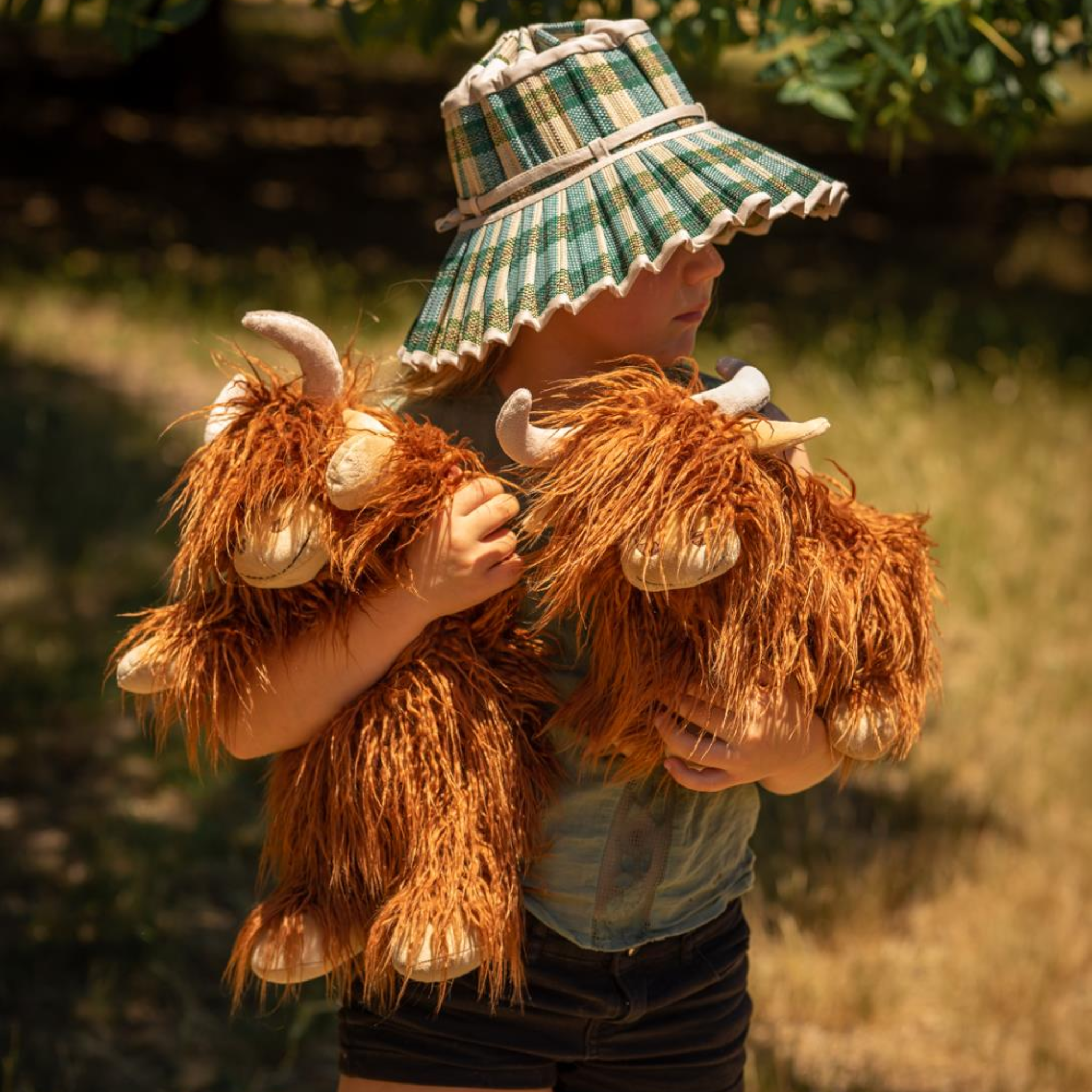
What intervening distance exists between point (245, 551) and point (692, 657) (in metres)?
0.52

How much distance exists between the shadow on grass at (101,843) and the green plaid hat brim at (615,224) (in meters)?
1.74

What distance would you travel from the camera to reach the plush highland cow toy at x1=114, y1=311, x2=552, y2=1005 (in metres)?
1.56

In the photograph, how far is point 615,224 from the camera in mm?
1567

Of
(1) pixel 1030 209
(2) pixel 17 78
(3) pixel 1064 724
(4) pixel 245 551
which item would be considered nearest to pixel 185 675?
(4) pixel 245 551

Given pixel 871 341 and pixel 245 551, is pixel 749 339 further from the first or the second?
pixel 245 551

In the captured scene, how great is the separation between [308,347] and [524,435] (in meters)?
0.27

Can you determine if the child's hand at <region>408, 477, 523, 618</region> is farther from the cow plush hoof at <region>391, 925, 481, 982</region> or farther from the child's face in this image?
the cow plush hoof at <region>391, 925, 481, 982</region>

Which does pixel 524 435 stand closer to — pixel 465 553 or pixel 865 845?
pixel 465 553

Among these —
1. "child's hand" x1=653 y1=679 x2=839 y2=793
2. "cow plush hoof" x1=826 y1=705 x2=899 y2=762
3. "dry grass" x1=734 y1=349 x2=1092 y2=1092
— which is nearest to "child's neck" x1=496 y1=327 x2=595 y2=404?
"child's hand" x1=653 y1=679 x2=839 y2=793

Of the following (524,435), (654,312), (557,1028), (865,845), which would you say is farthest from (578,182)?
(865,845)

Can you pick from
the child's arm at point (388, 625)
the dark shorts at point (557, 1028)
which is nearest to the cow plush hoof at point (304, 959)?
the dark shorts at point (557, 1028)

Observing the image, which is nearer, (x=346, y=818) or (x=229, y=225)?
(x=346, y=818)

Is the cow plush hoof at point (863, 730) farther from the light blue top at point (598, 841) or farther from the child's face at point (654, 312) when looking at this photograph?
the child's face at point (654, 312)

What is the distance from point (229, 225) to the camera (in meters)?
8.65
